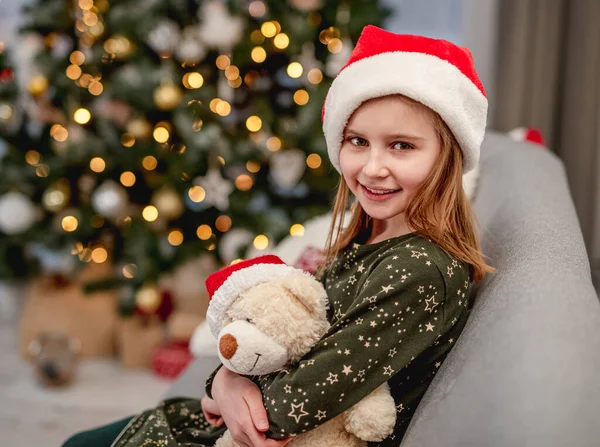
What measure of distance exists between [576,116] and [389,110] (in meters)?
1.71

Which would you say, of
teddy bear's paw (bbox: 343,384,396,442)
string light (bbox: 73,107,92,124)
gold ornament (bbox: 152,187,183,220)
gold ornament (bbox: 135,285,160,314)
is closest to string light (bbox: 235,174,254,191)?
gold ornament (bbox: 152,187,183,220)

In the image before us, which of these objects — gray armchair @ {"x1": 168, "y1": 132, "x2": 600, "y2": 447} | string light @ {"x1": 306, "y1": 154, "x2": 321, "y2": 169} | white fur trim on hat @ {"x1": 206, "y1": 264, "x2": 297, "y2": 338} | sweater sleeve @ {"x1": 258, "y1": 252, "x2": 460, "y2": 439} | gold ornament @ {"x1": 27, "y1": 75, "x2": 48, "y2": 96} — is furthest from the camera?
gold ornament @ {"x1": 27, "y1": 75, "x2": 48, "y2": 96}

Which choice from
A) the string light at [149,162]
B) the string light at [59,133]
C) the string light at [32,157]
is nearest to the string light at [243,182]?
the string light at [149,162]

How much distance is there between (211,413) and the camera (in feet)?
3.77

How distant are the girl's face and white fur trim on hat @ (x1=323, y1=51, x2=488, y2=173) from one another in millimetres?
23

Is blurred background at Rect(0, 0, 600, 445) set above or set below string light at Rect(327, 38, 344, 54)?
below

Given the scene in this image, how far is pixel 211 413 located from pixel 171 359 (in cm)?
155

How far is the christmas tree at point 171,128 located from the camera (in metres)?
2.50

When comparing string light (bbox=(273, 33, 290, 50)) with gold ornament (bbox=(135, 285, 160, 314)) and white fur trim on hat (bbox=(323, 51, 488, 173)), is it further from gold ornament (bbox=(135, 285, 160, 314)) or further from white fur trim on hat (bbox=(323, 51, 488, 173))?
white fur trim on hat (bbox=(323, 51, 488, 173))

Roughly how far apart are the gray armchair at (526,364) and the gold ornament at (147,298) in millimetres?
1916

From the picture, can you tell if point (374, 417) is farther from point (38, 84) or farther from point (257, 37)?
point (38, 84)

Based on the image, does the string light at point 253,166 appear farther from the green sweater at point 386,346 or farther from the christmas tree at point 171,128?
the green sweater at point 386,346

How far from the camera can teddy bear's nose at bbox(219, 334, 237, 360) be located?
3.00ft

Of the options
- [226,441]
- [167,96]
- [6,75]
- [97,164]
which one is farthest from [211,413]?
[6,75]
